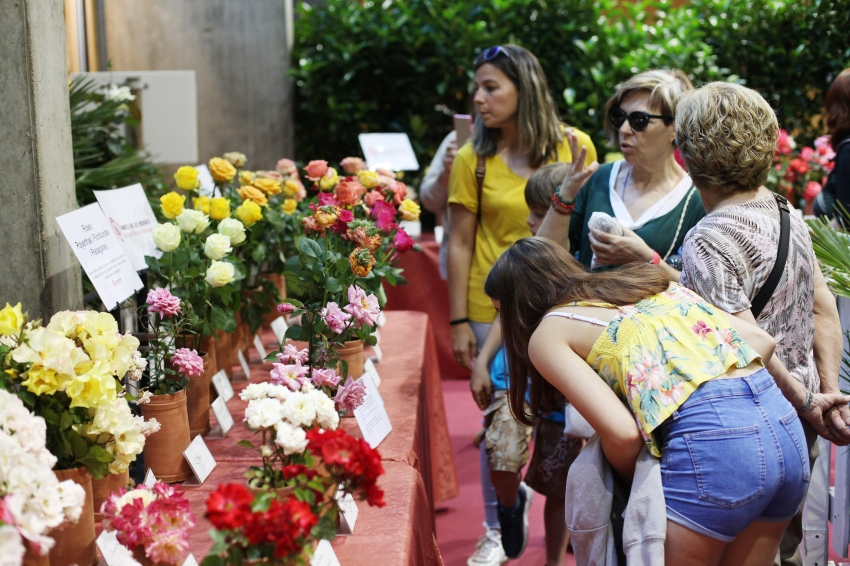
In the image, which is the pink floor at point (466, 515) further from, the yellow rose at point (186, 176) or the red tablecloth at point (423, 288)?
the yellow rose at point (186, 176)

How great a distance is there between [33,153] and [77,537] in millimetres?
858

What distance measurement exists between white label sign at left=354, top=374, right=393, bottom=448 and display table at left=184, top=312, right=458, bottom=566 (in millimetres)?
22

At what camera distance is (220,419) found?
186cm

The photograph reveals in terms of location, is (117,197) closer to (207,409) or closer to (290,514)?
(207,409)

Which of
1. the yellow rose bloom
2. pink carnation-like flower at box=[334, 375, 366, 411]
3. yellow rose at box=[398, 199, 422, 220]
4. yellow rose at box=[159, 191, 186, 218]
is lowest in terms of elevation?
pink carnation-like flower at box=[334, 375, 366, 411]

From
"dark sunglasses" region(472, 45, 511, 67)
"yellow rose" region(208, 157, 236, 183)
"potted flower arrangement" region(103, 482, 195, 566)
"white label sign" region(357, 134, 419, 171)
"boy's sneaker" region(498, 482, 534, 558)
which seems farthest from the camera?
"white label sign" region(357, 134, 419, 171)

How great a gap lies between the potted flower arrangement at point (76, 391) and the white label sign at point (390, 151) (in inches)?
130

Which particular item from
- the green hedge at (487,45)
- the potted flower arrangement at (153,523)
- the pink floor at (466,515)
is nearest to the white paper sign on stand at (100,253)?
the potted flower arrangement at (153,523)

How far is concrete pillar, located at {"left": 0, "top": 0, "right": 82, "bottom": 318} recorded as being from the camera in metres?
1.68

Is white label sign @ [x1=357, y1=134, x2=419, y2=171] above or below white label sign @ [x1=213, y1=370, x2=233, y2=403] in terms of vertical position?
above

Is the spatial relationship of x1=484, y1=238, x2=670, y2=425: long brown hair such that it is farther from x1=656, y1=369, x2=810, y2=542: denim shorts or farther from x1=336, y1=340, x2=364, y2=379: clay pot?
x1=336, y1=340, x2=364, y2=379: clay pot

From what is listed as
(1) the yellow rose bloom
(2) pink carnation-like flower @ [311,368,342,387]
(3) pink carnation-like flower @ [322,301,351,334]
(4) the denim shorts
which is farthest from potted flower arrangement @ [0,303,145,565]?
(4) the denim shorts

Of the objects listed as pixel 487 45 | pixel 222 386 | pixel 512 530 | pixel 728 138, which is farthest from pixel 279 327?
pixel 487 45

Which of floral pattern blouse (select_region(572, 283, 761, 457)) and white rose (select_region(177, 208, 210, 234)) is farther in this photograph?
white rose (select_region(177, 208, 210, 234))
